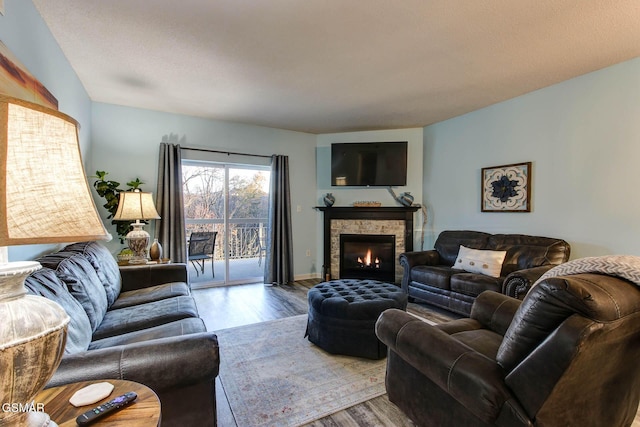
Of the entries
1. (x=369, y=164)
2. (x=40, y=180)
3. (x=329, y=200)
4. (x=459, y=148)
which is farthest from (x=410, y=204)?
(x=40, y=180)

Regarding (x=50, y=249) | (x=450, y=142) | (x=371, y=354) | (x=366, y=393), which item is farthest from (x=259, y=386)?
(x=450, y=142)

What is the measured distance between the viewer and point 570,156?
307cm

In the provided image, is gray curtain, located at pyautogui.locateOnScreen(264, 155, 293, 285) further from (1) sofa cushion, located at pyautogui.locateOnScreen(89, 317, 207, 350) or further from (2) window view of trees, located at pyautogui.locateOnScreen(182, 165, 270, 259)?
(1) sofa cushion, located at pyautogui.locateOnScreen(89, 317, 207, 350)

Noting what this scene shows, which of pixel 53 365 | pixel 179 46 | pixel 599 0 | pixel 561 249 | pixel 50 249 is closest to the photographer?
pixel 53 365

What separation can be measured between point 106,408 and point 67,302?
36.4 inches

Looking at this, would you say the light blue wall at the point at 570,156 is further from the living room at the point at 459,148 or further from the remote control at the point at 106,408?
the remote control at the point at 106,408

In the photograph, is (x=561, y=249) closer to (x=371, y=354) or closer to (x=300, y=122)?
(x=371, y=354)

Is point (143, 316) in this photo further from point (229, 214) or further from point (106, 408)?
point (229, 214)

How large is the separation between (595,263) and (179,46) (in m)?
3.02

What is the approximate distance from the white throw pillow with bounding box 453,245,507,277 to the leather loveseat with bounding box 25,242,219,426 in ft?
9.67

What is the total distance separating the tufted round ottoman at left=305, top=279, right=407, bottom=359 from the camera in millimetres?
2260

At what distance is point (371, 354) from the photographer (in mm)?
2287

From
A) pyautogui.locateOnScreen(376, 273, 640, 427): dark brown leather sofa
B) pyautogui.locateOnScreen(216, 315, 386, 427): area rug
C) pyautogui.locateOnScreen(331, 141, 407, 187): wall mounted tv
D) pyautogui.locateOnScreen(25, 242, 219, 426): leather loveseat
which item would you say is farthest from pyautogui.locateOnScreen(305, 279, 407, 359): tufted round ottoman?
pyautogui.locateOnScreen(331, 141, 407, 187): wall mounted tv

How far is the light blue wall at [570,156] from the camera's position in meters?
2.68
